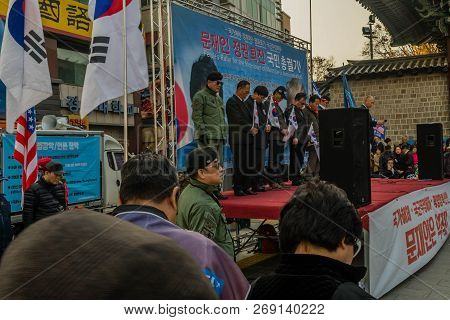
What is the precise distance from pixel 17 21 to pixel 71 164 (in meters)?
4.53

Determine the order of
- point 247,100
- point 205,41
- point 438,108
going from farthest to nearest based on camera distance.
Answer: point 438,108
point 205,41
point 247,100

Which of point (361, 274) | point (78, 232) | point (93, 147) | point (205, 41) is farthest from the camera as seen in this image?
point (93, 147)

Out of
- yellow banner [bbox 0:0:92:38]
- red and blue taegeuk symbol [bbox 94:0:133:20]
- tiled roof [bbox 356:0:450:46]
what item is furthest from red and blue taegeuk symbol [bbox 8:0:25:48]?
tiled roof [bbox 356:0:450:46]

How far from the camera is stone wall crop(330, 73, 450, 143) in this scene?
60.2 ft

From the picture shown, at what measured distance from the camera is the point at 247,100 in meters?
6.62

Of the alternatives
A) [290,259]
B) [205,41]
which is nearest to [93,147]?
[205,41]

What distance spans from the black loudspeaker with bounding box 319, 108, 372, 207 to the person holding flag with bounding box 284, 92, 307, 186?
8.08ft

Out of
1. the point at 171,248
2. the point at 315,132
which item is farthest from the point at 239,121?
the point at 171,248

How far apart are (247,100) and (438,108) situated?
47.8ft

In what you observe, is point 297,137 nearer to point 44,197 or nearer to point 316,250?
point 44,197

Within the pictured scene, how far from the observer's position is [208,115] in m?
6.35

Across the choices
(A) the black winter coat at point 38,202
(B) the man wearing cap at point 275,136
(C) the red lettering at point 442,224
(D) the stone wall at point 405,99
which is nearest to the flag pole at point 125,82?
(A) the black winter coat at point 38,202

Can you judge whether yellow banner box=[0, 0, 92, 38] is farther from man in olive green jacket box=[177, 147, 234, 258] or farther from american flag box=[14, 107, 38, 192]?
man in olive green jacket box=[177, 147, 234, 258]

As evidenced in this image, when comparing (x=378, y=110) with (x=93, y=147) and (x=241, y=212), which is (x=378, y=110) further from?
(x=241, y=212)
